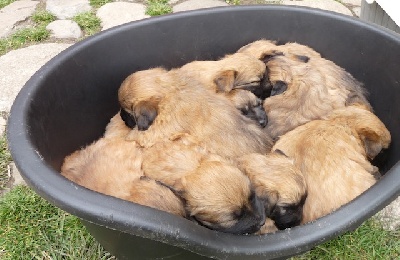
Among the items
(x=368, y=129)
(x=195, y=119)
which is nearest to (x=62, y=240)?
(x=195, y=119)

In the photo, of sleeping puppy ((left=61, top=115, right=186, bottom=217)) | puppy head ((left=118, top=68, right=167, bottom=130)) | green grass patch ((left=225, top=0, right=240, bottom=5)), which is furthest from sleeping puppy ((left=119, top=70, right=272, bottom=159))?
green grass patch ((left=225, top=0, right=240, bottom=5))

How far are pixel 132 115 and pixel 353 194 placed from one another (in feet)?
3.45

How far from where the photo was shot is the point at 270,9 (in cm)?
259

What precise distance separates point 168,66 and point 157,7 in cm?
144

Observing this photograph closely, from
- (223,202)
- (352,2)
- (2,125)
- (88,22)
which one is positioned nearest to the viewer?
(223,202)

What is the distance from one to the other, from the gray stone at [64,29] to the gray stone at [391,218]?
2.52 metres

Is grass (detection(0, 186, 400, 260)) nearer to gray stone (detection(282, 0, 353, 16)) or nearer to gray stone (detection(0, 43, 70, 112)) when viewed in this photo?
gray stone (detection(0, 43, 70, 112))

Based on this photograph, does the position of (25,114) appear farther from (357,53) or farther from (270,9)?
(357,53)

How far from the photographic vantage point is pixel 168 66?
2.62 metres

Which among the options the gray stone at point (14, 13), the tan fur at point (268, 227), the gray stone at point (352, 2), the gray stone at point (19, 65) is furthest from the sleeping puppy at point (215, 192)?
the gray stone at point (352, 2)

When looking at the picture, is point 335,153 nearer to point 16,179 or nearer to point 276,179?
point 276,179

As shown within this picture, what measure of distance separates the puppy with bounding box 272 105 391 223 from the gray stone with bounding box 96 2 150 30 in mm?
2139

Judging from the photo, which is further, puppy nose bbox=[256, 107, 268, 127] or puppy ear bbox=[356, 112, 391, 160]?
puppy nose bbox=[256, 107, 268, 127]

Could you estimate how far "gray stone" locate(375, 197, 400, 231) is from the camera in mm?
2467
